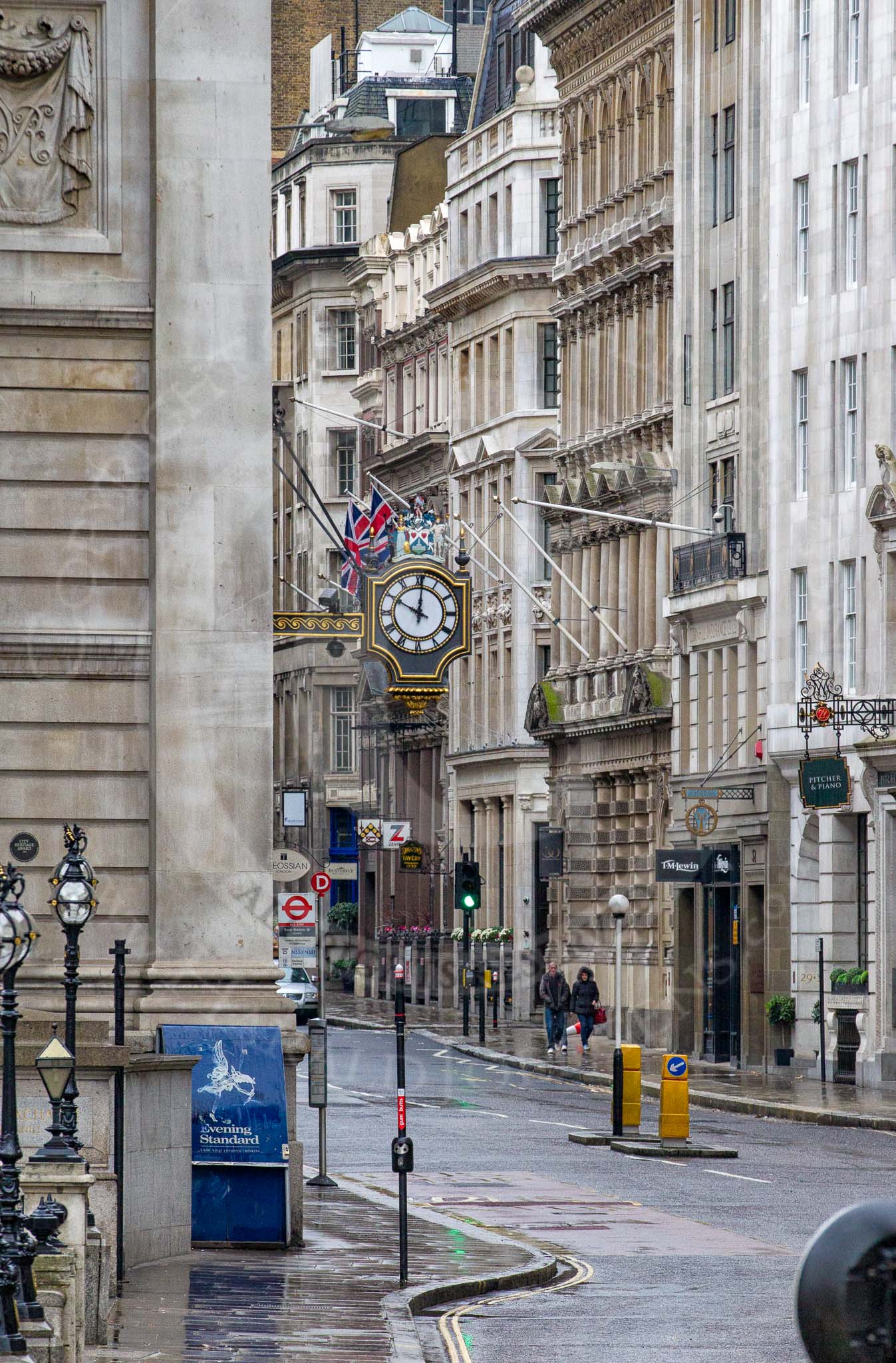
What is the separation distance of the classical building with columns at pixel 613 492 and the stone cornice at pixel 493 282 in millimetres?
6732

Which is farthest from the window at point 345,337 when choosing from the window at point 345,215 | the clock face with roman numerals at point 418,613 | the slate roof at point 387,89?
the clock face with roman numerals at point 418,613

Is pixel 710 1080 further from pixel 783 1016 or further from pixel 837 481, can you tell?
pixel 837 481

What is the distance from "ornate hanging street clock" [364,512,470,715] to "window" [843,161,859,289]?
21.6 m

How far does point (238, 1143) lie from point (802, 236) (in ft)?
122

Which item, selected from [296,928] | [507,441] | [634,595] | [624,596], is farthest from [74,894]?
[507,441]

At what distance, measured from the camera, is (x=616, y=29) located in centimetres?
6875

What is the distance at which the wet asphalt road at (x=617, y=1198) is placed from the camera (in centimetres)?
1755

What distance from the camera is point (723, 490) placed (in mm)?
60094

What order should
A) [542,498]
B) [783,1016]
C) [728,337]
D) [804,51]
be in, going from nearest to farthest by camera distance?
1. [783,1016]
2. [804,51]
3. [728,337]
4. [542,498]

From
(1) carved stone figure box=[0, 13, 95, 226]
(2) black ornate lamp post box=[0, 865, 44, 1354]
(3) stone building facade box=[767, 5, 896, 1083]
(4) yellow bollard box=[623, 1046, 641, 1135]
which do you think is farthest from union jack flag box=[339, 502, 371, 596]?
(2) black ornate lamp post box=[0, 865, 44, 1354]

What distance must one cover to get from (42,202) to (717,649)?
38062 mm

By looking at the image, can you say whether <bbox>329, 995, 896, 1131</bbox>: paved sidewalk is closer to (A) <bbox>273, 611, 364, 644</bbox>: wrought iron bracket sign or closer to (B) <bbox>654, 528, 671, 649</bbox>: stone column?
(B) <bbox>654, 528, 671, 649</bbox>: stone column

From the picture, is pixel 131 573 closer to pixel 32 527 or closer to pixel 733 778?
pixel 32 527

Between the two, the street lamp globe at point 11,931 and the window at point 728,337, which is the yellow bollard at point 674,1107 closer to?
the street lamp globe at point 11,931
